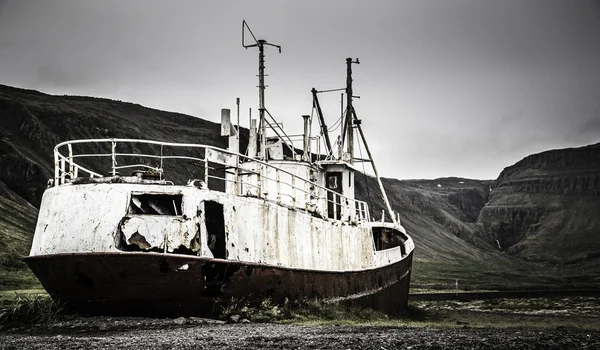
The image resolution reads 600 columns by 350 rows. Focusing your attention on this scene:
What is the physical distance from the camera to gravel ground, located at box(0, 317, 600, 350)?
39.3 feet

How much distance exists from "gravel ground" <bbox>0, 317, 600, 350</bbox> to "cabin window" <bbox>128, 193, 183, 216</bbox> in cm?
255

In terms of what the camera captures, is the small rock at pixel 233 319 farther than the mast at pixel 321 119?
No

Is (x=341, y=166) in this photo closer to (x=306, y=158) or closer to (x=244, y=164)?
(x=306, y=158)

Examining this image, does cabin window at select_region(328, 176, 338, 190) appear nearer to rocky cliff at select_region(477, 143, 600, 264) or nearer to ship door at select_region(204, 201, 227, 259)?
ship door at select_region(204, 201, 227, 259)

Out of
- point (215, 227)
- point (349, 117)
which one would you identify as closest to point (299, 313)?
point (215, 227)

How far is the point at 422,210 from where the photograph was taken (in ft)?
561

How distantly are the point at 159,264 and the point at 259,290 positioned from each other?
3.33m

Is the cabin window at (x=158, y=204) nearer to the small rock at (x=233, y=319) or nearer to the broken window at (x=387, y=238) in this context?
the small rock at (x=233, y=319)

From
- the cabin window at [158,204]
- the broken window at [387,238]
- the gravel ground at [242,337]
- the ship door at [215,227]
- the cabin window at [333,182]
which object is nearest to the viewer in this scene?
the gravel ground at [242,337]

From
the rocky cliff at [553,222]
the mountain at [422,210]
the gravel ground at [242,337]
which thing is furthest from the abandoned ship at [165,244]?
the rocky cliff at [553,222]

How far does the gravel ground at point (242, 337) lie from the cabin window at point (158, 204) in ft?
8.36

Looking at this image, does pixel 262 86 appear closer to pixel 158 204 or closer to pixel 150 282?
pixel 158 204

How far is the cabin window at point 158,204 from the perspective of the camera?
52.4 feet

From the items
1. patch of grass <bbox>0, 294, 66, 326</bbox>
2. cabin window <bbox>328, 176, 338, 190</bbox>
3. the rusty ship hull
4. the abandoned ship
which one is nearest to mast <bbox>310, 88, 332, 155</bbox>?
cabin window <bbox>328, 176, 338, 190</bbox>
